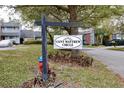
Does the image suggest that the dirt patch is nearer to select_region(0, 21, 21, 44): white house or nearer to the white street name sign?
the white street name sign

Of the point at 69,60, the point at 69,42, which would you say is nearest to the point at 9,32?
the point at 69,60

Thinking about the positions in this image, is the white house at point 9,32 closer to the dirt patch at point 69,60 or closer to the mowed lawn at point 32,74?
the dirt patch at point 69,60

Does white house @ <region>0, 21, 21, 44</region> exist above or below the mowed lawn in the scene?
above

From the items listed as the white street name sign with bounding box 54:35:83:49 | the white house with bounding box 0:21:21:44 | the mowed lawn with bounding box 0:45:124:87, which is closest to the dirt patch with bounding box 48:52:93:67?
the mowed lawn with bounding box 0:45:124:87

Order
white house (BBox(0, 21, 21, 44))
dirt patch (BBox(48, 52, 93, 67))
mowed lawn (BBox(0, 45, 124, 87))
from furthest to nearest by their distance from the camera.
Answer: white house (BBox(0, 21, 21, 44)) → dirt patch (BBox(48, 52, 93, 67)) → mowed lawn (BBox(0, 45, 124, 87))

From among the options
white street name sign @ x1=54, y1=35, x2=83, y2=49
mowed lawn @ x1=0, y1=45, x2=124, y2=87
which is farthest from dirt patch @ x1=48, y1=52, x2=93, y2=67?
white street name sign @ x1=54, y1=35, x2=83, y2=49

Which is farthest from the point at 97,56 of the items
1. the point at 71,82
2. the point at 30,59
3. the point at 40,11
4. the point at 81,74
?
the point at 71,82

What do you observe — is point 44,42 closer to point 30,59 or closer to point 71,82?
point 71,82

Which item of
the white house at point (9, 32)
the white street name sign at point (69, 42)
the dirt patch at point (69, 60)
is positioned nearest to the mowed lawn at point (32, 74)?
the dirt patch at point (69, 60)

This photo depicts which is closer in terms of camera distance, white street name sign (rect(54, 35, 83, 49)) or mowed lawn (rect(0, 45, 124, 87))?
white street name sign (rect(54, 35, 83, 49))

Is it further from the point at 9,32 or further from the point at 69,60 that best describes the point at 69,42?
the point at 9,32

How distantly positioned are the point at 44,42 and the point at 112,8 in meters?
7.59

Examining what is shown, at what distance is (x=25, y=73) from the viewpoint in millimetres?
10133

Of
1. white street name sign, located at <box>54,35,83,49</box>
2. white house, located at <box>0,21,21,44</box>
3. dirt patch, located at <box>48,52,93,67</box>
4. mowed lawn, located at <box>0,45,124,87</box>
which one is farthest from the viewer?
white house, located at <box>0,21,21,44</box>
